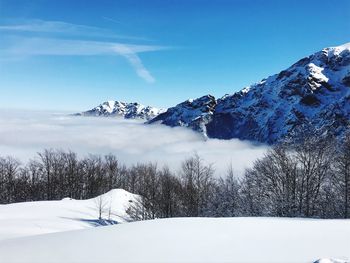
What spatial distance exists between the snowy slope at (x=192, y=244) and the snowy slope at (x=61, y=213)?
2490cm

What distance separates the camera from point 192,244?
12.7m

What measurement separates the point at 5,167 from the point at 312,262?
9508cm

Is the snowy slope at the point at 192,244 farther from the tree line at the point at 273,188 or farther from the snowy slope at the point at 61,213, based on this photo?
the tree line at the point at 273,188

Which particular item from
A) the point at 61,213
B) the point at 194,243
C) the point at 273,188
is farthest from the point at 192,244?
the point at 61,213

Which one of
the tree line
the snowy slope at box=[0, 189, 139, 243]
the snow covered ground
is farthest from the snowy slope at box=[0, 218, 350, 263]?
the tree line

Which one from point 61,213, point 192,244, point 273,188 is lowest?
point 61,213

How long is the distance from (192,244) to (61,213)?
47606 millimetres

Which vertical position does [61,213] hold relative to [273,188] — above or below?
below

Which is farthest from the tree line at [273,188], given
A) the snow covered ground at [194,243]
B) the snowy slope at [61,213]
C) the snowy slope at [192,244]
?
the snowy slope at [192,244]

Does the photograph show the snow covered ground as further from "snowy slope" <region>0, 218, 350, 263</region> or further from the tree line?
the tree line

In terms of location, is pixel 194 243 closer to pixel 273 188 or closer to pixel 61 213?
pixel 273 188

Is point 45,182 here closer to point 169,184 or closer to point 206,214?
point 169,184

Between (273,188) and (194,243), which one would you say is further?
(273,188)

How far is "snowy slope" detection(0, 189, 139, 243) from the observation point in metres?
43.2
